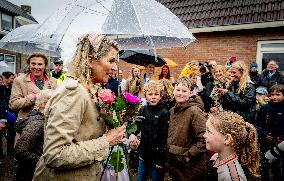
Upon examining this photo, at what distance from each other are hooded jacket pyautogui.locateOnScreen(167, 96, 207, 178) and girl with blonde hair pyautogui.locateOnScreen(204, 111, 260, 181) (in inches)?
44.1

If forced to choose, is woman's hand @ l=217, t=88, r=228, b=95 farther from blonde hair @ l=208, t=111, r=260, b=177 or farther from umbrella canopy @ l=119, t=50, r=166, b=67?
umbrella canopy @ l=119, t=50, r=166, b=67

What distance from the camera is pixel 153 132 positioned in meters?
4.96

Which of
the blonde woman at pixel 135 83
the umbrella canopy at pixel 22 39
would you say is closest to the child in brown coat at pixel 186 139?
the umbrella canopy at pixel 22 39

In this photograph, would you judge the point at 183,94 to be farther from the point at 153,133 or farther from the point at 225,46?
the point at 225,46

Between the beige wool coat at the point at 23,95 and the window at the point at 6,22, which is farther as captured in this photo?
the window at the point at 6,22

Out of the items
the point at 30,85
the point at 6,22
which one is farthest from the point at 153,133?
the point at 6,22

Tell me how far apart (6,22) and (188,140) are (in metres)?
29.4

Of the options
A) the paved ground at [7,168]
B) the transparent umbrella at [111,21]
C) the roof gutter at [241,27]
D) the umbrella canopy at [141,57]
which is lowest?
the paved ground at [7,168]

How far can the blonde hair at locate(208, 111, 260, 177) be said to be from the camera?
2.69m

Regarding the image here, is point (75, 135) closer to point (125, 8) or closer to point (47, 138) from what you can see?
point (47, 138)

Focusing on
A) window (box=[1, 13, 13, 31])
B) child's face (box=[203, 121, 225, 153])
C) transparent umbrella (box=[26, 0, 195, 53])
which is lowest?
child's face (box=[203, 121, 225, 153])

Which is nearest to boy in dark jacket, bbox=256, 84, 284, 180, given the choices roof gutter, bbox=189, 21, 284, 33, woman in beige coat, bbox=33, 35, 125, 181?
woman in beige coat, bbox=33, 35, 125, 181

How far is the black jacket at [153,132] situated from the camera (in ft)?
16.1

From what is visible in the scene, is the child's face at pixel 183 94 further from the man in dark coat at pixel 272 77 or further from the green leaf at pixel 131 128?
the man in dark coat at pixel 272 77
